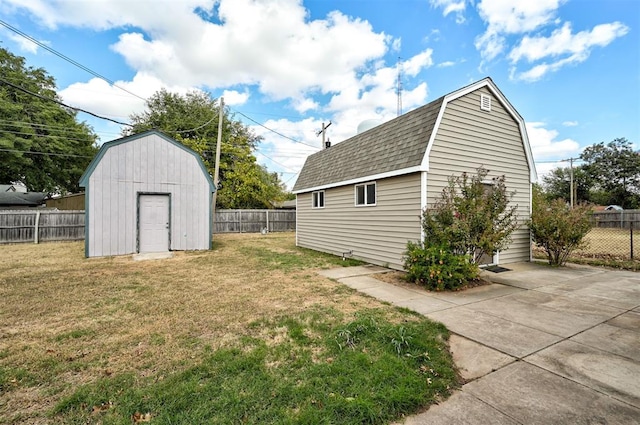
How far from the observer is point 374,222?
821cm

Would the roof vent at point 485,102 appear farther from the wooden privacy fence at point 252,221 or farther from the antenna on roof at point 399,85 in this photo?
the wooden privacy fence at point 252,221

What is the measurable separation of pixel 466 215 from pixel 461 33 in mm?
7722

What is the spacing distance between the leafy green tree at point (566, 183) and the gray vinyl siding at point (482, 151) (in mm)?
36744

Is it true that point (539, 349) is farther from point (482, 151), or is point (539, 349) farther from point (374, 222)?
point (482, 151)

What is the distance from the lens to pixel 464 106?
24.2 feet

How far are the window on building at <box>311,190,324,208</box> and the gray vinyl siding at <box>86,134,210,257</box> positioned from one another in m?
4.21

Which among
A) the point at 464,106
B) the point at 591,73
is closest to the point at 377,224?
the point at 464,106

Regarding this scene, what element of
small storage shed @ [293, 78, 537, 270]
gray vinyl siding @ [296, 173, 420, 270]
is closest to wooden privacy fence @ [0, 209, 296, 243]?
gray vinyl siding @ [296, 173, 420, 270]

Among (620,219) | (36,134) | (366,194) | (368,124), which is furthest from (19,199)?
(620,219)

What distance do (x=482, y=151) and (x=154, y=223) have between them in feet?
36.0

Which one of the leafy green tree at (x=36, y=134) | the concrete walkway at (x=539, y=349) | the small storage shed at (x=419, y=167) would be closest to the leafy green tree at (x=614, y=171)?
the small storage shed at (x=419, y=167)

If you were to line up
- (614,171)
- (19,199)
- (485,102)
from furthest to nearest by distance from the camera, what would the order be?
(614,171) → (19,199) → (485,102)

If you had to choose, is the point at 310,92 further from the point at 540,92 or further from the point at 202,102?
the point at 202,102

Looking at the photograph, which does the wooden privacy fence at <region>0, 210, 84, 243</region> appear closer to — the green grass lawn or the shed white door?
the shed white door
